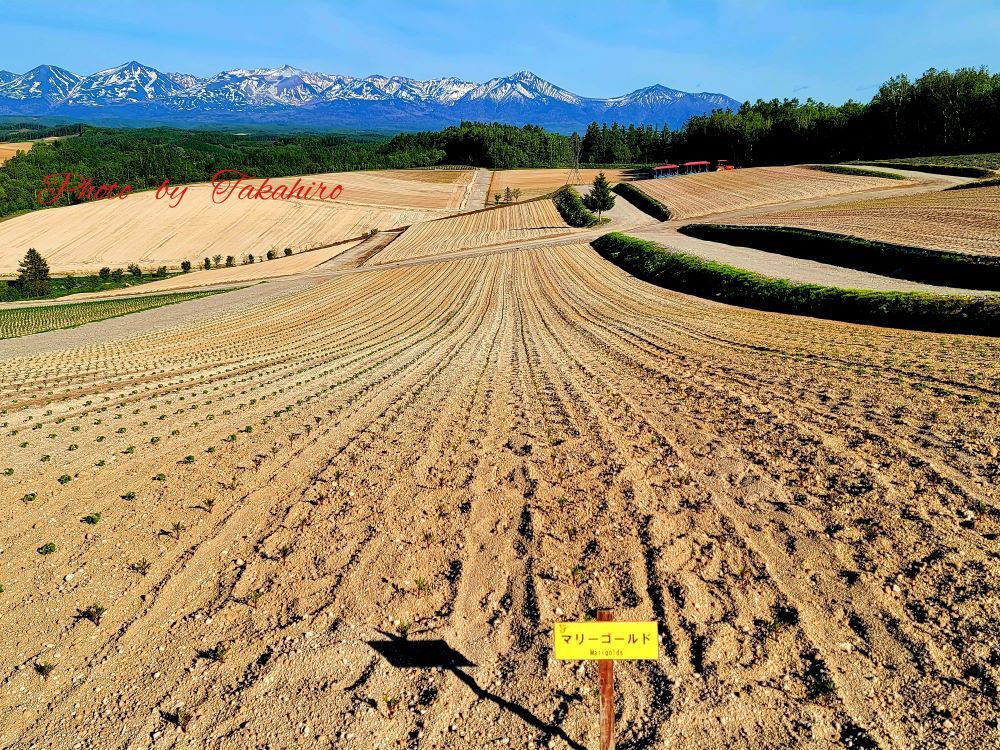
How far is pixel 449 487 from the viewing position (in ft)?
35.5

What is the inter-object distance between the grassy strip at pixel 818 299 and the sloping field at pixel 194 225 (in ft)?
188

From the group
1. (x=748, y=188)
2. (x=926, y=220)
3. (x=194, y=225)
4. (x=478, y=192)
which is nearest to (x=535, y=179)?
(x=478, y=192)

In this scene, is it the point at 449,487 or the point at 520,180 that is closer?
the point at 449,487

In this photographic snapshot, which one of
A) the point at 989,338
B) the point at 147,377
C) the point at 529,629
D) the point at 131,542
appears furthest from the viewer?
the point at 147,377

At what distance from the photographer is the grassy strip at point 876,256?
89.7 feet

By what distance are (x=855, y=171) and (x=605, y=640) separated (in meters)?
98.9

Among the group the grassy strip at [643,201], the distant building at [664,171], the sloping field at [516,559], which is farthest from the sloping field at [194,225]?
the sloping field at [516,559]

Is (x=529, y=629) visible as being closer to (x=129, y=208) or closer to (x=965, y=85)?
(x=129, y=208)

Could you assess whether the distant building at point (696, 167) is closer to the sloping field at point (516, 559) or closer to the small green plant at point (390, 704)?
the sloping field at point (516, 559)

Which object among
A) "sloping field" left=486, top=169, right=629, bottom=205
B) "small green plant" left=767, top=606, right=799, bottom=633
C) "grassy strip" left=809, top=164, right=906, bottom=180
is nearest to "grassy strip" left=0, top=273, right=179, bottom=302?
"sloping field" left=486, top=169, right=629, bottom=205

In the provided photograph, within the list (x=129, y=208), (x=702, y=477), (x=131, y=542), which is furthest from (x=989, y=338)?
(x=129, y=208)

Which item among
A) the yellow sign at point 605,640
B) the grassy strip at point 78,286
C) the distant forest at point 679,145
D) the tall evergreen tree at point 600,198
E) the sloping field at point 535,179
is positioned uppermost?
the distant forest at point 679,145

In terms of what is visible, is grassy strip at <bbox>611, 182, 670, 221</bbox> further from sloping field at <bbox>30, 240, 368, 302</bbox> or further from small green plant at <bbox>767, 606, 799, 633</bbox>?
small green plant at <bbox>767, 606, 799, 633</bbox>

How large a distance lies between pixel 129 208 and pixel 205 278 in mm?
48535
